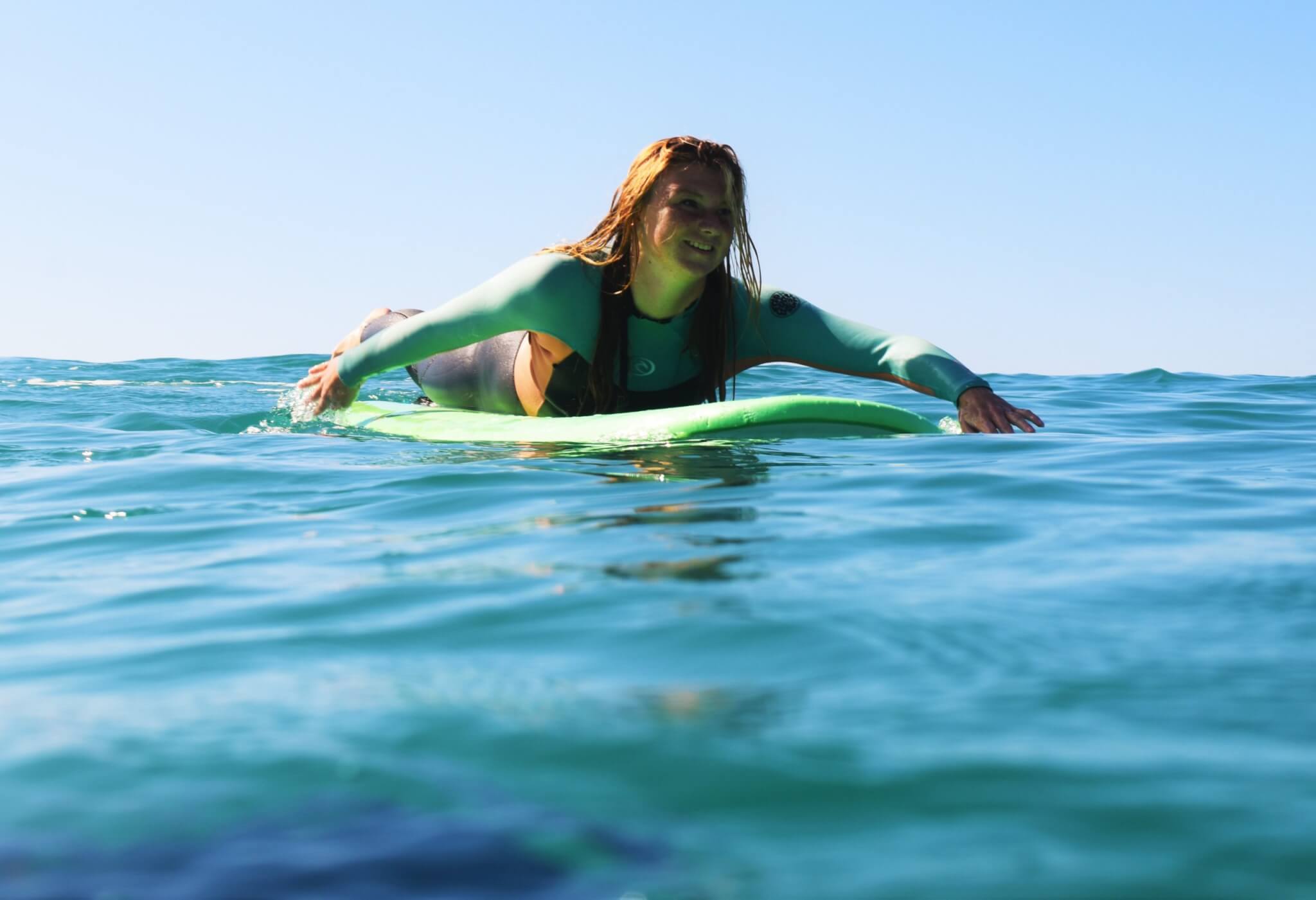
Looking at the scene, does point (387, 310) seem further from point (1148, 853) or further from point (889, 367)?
point (1148, 853)

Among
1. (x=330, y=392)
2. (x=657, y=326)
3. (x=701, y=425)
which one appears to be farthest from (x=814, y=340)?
(x=330, y=392)

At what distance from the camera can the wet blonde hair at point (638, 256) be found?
505cm

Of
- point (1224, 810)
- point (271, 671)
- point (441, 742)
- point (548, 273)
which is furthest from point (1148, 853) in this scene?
point (548, 273)

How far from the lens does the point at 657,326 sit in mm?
5297

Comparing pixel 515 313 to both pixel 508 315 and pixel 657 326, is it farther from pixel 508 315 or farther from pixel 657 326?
pixel 657 326

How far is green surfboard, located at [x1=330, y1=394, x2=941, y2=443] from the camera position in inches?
183

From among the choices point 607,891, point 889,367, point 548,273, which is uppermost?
point 548,273

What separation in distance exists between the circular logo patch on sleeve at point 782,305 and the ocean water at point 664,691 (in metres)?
1.71

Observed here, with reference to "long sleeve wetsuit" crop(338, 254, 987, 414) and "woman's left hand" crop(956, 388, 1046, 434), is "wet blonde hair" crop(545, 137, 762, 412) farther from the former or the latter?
"woman's left hand" crop(956, 388, 1046, 434)

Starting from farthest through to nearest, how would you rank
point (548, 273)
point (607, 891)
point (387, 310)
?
point (387, 310)
point (548, 273)
point (607, 891)

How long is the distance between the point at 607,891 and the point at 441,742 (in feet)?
1.51

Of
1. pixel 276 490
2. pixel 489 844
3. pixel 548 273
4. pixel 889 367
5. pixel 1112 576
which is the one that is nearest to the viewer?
pixel 489 844

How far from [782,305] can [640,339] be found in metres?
0.71

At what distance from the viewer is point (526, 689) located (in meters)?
1.95
